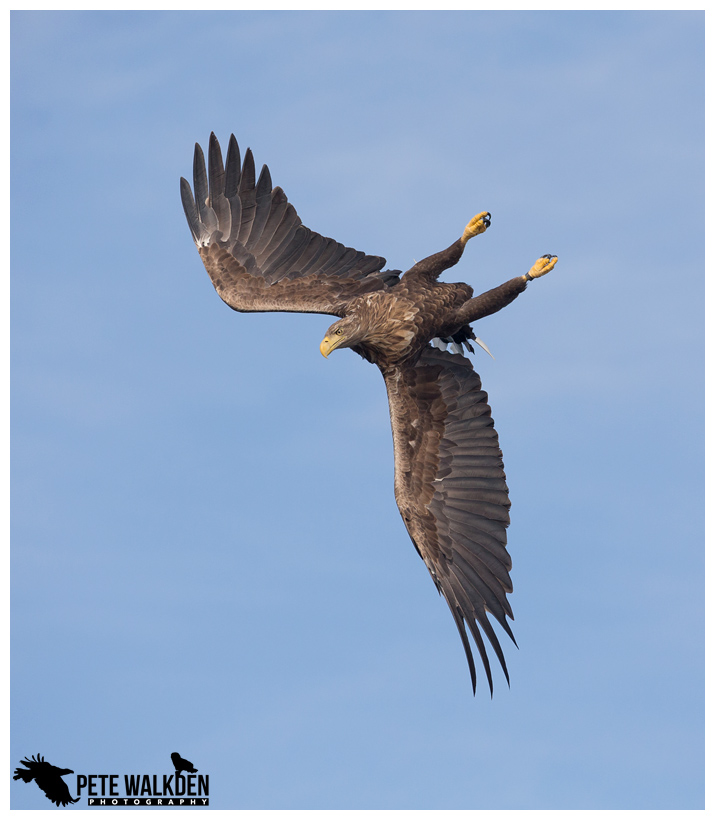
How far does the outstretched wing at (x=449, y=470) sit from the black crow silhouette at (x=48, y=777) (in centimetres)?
490

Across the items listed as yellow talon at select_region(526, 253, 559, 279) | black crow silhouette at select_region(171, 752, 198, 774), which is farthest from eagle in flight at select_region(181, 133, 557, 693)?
black crow silhouette at select_region(171, 752, 198, 774)

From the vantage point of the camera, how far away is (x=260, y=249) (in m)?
18.7

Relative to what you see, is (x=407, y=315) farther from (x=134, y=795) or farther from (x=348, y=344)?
(x=134, y=795)

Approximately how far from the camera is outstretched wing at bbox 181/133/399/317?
1806cm

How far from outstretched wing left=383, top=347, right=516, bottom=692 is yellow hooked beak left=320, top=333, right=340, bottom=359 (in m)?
1.28

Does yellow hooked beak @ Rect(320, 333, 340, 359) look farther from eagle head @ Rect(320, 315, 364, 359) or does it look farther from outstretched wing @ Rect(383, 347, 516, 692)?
outstretched wing @ Rect(383, 347, 516, 692)

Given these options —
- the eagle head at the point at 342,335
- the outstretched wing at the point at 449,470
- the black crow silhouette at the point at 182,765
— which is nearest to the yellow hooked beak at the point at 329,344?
the eagle head at the point at 342,335

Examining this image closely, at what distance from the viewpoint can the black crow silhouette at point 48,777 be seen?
16.9 meters

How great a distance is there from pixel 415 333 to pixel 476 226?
1560mm

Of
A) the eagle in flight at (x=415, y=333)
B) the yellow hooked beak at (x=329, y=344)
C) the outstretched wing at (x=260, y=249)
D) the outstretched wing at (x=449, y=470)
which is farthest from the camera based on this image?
the outstretched wing at (x=260, y=249)

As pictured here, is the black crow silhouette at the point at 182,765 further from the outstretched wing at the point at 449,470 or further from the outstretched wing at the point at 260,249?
the outstretched wing at the point at 260,249

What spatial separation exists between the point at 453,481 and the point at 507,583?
1397 mm

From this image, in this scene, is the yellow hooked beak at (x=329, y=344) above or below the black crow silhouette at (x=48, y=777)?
above
